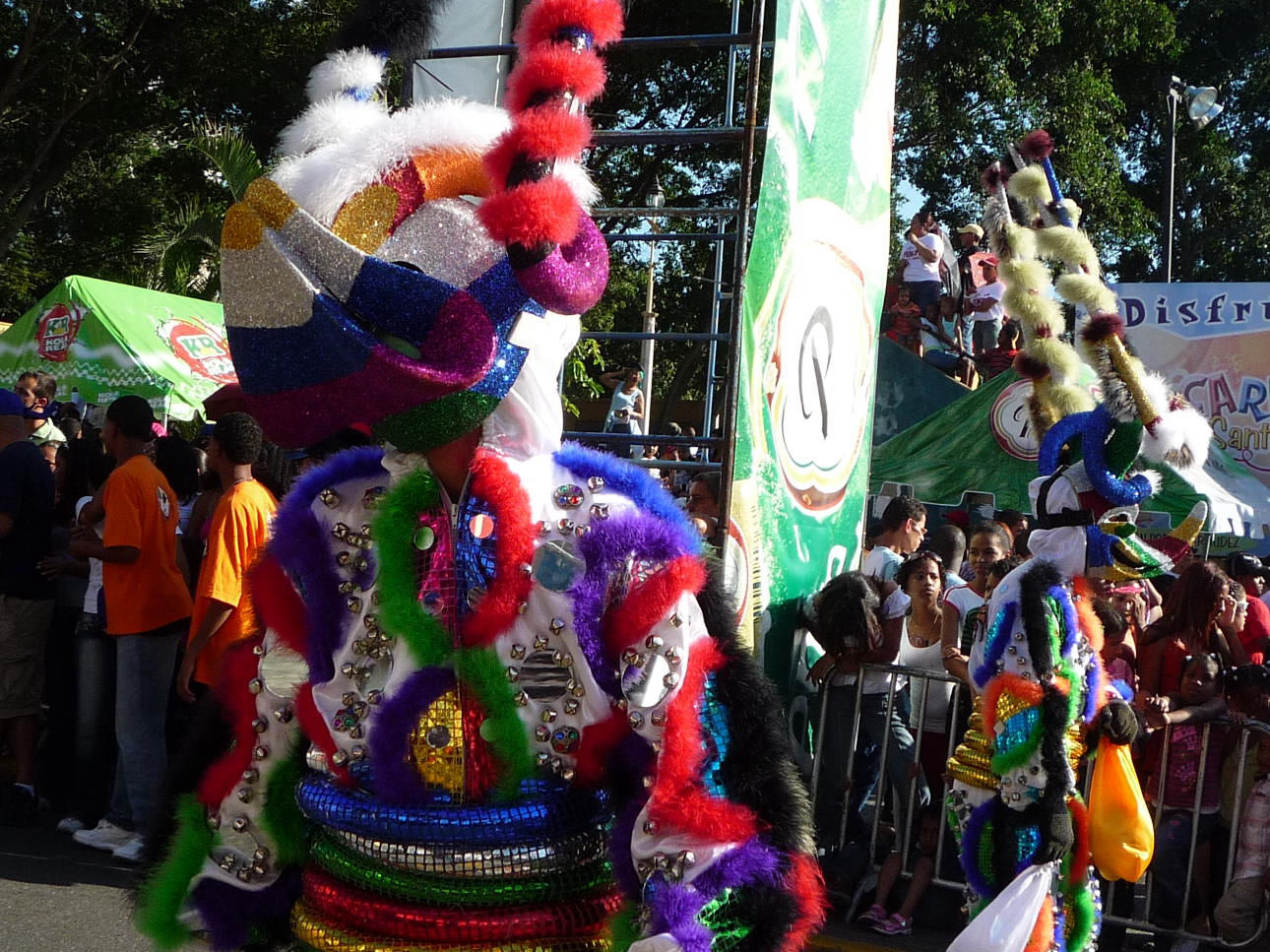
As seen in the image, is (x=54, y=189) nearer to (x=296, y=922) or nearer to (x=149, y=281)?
(x=149, y=281)

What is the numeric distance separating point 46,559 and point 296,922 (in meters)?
4.49

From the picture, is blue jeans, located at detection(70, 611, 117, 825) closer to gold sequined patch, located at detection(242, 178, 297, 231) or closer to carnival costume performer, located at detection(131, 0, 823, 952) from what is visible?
carnival costume performer, located at detection(131, 0, 823, 952)

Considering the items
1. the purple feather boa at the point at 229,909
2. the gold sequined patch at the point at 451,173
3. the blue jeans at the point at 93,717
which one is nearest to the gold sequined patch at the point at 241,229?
the gold sequined patch at the point at 451,173

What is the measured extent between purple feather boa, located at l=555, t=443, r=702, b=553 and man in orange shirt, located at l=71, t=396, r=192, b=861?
3939 mm

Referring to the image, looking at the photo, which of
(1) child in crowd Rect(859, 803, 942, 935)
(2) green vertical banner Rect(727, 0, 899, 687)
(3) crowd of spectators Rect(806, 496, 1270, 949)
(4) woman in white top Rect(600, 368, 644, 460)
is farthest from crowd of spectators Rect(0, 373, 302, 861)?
(4) woman in white top Rect(600, 368, 644, 460)

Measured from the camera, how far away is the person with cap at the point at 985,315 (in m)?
13.5

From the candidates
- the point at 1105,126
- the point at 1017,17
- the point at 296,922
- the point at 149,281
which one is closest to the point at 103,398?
the point at 149,281

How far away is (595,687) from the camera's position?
1898mm

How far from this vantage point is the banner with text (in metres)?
11.1

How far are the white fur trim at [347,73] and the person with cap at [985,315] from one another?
465 inches

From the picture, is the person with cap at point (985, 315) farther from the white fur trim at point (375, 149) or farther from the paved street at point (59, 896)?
the white fur trim at point (375, 149)

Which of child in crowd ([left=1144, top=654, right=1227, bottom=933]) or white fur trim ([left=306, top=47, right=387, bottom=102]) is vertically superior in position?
white fur trim ([left=306, top=47, right=387, bottom=102])

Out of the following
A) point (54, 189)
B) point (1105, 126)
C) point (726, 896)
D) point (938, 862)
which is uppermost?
point (1105, 126)

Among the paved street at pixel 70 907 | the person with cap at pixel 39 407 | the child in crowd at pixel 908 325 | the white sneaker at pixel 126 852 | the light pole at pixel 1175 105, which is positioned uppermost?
the light pole at pixel 1175 105
